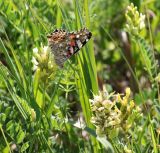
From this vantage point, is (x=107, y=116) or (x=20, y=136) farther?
(x=20, y=136)

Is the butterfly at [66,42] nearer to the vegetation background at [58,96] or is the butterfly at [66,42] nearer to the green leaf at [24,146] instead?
the vegetation background at [58,96]

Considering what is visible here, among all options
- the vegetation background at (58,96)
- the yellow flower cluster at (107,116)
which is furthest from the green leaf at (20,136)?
the yellow flower cluster at (107,116)

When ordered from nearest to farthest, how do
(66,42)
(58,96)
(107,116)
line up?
(107,116) → (66,42) → (58,96)

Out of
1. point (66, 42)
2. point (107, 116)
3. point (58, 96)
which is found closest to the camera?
point (107, 116)

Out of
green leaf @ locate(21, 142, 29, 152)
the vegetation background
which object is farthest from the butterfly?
green leaf @ locate(21, 142, 29, 152)

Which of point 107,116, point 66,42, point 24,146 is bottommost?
point 24,146

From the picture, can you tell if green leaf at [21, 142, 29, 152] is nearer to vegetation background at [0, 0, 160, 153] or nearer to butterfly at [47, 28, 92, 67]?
vegetation background at [0, 0, 160, 153]

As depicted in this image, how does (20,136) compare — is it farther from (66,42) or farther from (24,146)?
(66,42)

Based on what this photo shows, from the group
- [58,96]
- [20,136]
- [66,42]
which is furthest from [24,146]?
[66,42]

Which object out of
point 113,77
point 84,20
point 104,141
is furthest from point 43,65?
point 113,77
